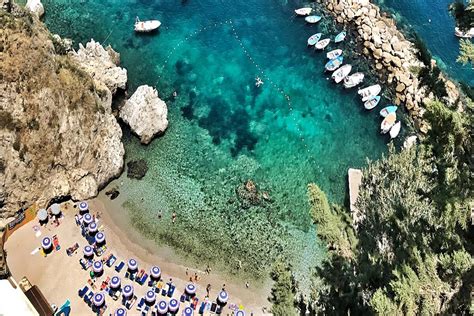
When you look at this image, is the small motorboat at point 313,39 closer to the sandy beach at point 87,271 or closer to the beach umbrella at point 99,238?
the sandy beach at point 87,271

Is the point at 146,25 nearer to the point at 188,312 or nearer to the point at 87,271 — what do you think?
the point at 87,271

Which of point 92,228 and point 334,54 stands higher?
point 334,54

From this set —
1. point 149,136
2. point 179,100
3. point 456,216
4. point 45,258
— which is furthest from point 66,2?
point 456,216

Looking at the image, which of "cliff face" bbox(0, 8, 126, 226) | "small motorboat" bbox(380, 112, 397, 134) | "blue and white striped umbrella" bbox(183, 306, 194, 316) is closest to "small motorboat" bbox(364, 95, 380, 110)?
"small motorboat" bbox(380, 112, 397, 134)

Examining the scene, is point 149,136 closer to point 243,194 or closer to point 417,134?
point 243,194

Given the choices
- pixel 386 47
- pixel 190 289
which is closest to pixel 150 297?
pixel 190 289
